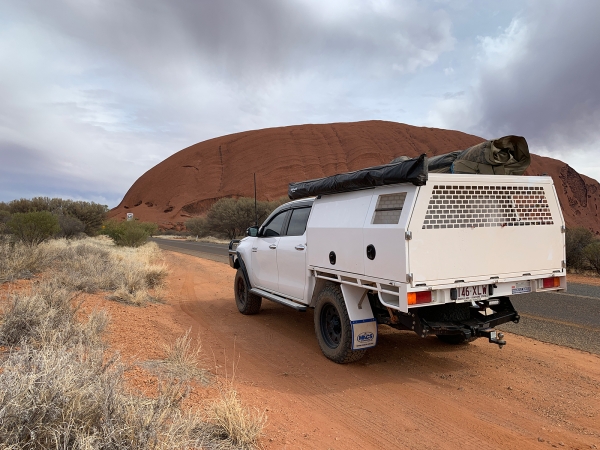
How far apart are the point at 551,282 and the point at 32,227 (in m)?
16.6

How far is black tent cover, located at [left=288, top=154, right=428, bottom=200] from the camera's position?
13.4 ft

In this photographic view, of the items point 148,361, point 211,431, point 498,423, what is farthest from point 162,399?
point 498,423

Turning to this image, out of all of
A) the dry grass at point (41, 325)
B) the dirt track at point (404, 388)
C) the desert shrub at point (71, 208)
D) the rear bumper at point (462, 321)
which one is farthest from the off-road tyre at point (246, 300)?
the desert shrub at point (71, 208)

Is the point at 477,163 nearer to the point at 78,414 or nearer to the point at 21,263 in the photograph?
the point at 78,414

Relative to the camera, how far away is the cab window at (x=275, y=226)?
724 cm

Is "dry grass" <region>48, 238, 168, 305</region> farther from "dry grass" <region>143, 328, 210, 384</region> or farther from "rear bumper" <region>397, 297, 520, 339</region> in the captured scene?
"rear bumper" <region>397, 297, 520, 339</region>

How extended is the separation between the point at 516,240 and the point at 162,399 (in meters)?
4.10

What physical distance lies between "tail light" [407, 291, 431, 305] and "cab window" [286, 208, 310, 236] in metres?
2.49

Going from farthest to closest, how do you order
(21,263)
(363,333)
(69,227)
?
(69,227) → (21,263) → (363,333)

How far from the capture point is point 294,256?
21.0 ft

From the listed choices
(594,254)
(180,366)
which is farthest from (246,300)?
(594,254)

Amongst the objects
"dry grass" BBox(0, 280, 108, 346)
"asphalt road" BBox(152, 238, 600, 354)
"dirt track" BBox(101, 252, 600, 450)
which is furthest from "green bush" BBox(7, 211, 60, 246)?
"asphalt road" BBox(152, 238, 600, 354)

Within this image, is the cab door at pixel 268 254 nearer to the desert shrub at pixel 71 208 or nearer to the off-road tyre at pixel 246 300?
the off-road tyre at pixel 246 300

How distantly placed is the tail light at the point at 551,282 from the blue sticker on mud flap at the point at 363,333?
215cm
